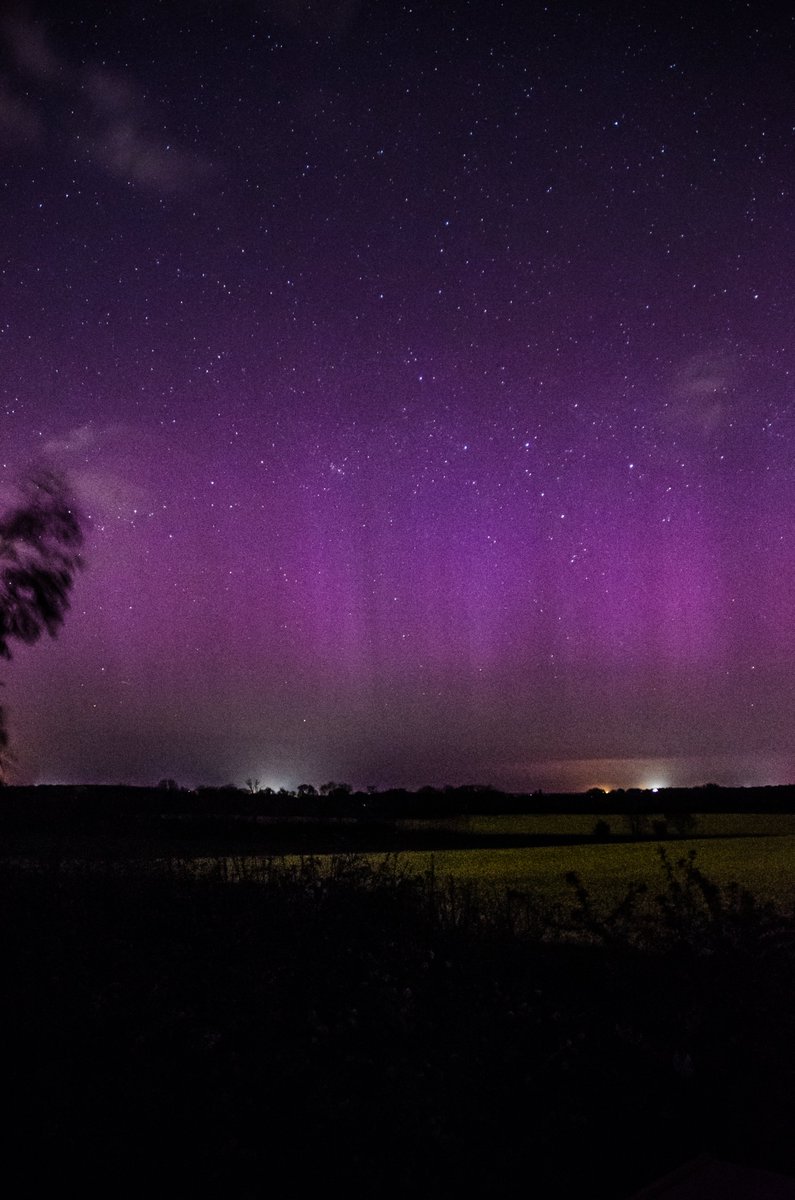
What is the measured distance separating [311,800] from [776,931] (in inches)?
801

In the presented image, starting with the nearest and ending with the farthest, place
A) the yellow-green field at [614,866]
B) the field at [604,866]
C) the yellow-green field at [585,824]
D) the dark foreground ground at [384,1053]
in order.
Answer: the dark foreground ground at [384,1053], the field at [604,866], the yellow-green field at [614,866], the yellow-green field at [585,824]

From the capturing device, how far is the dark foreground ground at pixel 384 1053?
14.1 ft

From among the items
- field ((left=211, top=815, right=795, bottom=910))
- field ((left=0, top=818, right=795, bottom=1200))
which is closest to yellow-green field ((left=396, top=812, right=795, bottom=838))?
field ((left=211, top=815, right=795, bottom=910))

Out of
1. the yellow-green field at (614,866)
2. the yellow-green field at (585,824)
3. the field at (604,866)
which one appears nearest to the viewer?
the field at (604,866)

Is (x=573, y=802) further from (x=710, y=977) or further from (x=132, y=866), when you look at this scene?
(x=710, y=977)

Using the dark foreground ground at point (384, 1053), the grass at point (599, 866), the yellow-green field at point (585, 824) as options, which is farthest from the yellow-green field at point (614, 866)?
the yellow-green field at point (585, 824)

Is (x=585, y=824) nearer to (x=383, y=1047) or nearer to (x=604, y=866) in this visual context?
(x=604, y=866)

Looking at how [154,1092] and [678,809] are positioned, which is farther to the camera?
[678,809]

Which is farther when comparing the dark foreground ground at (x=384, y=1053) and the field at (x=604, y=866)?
the field at (x=604, y=866)

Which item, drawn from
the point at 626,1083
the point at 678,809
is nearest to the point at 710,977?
the point at 626,1083

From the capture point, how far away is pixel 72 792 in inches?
986

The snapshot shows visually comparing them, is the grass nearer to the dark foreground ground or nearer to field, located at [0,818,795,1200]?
field, located at [0,818,795,1200]

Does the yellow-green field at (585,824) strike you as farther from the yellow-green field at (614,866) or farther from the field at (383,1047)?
the field at (383,1047)

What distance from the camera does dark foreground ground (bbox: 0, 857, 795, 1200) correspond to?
4305mm
